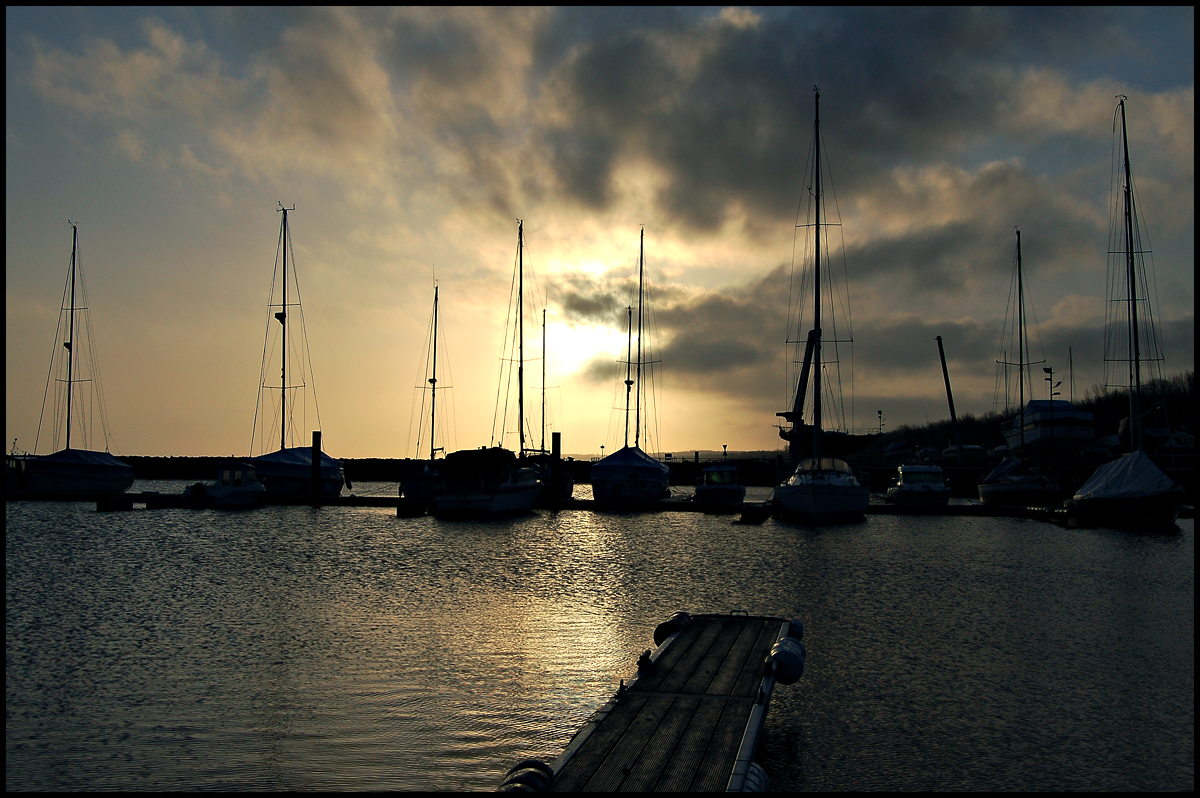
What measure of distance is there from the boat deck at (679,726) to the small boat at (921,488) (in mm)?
43119

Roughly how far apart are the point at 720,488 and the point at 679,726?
44.1 m

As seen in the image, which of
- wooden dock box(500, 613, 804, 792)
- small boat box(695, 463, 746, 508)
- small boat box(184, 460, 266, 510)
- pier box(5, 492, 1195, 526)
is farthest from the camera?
small boat box(695, 463, 746, 508)

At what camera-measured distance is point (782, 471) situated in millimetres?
112000

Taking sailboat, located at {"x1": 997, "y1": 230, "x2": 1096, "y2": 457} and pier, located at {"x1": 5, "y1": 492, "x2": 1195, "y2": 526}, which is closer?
pier, located at {"x1": 5, "y1": 492, "x2": 1195, "y2": 526}

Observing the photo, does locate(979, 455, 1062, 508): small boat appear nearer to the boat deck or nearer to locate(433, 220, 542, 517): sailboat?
locate(433, 220, 542, 517): sailboat

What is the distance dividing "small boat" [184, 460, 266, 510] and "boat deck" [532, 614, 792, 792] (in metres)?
46.0

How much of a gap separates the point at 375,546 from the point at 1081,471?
72383 millimetres

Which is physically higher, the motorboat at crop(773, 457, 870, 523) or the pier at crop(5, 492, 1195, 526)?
the motorboat at crop(773, 457, 870, 523)

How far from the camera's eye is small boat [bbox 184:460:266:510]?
51.7 metres

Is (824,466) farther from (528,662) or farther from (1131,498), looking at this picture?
(528,662)

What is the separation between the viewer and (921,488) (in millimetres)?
52469

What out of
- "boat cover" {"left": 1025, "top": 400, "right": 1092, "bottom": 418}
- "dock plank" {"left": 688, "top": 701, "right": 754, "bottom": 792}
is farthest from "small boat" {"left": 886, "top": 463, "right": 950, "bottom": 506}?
"boat cover" {"left": 1025, "top": 400, "right": 1092, "bottom": 418}

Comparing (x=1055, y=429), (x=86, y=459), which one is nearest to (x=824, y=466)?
(x=86, y=459)

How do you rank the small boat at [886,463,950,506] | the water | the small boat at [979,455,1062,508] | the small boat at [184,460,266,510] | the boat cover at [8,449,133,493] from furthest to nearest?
the boat cover at [8,449,133,493] → the small boat at [979,455,1062,508] → the small boat at [886,463,950,506] → the small boat at [184,460,266,510] → the water
